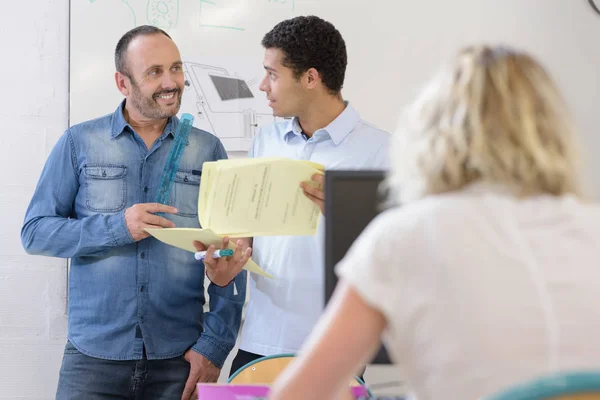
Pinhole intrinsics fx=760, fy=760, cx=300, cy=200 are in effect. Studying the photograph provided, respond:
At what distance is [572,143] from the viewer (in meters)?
1.07

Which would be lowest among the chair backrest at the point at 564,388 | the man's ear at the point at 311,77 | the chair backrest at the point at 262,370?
the chair backrest at the point at 262,370

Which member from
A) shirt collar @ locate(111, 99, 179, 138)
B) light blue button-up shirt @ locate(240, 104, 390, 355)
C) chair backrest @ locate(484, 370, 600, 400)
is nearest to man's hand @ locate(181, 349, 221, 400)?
light blue button-up shirt @ locate(240, 104, 390, 355)

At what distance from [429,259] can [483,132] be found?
193 millimetres

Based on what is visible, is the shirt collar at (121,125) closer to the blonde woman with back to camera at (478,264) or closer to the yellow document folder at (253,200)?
the yellow document folder at (253,200)

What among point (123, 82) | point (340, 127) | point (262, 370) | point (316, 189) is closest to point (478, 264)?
point (316, 189)

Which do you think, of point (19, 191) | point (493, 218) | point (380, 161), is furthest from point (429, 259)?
point (19, 191)

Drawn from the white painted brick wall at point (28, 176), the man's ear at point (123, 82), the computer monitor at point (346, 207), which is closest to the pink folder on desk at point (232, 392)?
the computer monitor at point (346, 207)

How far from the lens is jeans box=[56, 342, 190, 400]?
223 centimetres

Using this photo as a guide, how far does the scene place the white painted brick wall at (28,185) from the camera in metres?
2.87

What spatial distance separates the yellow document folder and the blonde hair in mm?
757

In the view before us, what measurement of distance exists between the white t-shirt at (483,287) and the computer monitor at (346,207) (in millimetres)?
545

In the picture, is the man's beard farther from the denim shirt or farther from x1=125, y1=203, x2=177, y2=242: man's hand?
x1=125, y1=203, x2=177, y2=242: man's hand

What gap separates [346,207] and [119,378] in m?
1.05

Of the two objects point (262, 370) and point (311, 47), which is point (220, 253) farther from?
point (311, 47)
